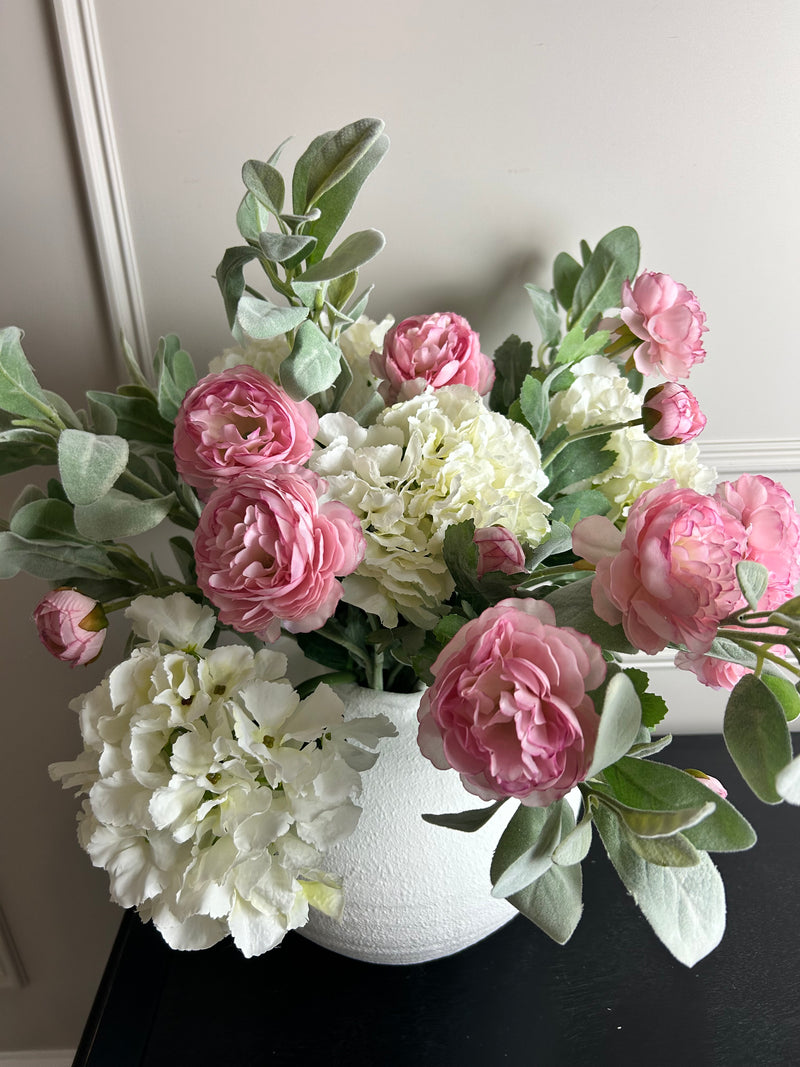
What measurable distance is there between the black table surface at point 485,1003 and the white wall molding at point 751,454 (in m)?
0.41

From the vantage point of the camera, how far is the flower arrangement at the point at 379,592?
0.35 m

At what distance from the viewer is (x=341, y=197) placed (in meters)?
0.46

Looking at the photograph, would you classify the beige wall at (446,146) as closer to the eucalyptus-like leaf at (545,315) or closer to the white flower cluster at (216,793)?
the eucalyptus-like leaf at (545,315)

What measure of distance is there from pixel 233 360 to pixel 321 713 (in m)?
0.25

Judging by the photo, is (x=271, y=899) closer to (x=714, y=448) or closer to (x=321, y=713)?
(x=321, y=713)

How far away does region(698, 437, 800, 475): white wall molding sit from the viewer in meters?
0.82

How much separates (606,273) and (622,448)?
190mm

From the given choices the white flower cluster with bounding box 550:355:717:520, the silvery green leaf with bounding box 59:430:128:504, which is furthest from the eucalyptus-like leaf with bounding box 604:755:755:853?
the silvery green leaf with bounding box 59:430:128:504

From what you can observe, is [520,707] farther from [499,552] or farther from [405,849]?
[405,849]

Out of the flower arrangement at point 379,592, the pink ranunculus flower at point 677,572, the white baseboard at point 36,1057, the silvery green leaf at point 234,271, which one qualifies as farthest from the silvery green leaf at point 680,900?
the white baseboard at point 36,1057

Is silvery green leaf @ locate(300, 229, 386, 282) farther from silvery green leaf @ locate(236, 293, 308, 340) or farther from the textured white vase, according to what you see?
the textured white vase

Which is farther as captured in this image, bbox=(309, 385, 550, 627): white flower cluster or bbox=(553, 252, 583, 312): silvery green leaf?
bbox=(553, 252, 583, 312): silvery green leaf

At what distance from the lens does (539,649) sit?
34 cm

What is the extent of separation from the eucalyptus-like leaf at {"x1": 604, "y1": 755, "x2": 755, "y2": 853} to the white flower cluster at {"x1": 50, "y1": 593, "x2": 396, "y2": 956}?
0.15 metres
